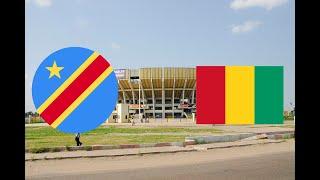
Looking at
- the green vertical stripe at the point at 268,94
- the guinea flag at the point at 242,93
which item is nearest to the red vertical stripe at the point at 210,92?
the guinea flag at the point at 242,93

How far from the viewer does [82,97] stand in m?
4.81

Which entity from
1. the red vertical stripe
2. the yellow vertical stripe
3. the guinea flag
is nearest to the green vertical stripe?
the guinea flag

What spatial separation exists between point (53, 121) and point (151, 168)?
257 inches

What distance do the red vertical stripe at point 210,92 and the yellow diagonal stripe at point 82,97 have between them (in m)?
2.19

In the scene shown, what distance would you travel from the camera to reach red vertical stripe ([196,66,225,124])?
6836 millimetres

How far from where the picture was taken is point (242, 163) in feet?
38.6

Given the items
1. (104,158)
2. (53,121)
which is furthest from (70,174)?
(53,121)

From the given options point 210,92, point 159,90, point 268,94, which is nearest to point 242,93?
point 268,94

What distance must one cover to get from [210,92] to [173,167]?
15.0 feet

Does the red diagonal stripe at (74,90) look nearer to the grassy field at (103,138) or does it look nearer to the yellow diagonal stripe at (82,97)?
the yellow diagonal stripe at (82,97)

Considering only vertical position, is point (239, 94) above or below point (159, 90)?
below

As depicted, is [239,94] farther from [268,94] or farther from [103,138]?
[103,138]

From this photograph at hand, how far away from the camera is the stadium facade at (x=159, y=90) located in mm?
95750
